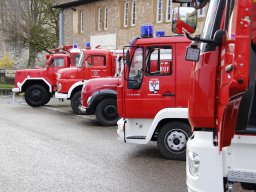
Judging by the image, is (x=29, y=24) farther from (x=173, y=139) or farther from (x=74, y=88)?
(x=173, y=139)

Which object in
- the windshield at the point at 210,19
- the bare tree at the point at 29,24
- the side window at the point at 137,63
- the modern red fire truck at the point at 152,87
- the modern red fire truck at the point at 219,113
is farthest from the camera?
the bare tree at the point at 29,24

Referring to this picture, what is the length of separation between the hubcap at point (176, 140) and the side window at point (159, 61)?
1.19 meters

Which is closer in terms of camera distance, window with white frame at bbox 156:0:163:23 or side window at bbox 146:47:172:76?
side window at bbox 146:47:172:76

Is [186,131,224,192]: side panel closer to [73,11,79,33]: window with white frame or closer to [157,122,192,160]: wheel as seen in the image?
[157,122,192,160]: wheel

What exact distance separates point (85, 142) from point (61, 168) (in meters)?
2.67

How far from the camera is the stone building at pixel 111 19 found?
2441 centimetres

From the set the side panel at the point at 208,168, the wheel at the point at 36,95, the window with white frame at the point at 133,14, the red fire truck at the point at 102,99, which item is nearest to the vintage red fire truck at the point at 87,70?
the red fire truck at the point at 102,99

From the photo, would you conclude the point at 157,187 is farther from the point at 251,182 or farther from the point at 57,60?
the point at 57,60

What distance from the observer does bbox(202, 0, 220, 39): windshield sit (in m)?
3.99

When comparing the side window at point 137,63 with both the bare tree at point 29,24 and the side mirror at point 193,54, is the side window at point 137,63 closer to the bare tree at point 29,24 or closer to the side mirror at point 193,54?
the side mirror at point 193,54

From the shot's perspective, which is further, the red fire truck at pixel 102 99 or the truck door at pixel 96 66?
the truck door at pixel 96 66

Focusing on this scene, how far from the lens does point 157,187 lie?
6102 mm

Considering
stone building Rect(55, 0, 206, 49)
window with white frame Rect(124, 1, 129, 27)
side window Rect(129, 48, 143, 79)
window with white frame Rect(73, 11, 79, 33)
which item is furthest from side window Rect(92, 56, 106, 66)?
window with white frame Rect(73, 11, 79, 33)

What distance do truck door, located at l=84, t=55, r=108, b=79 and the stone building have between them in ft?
28.2
